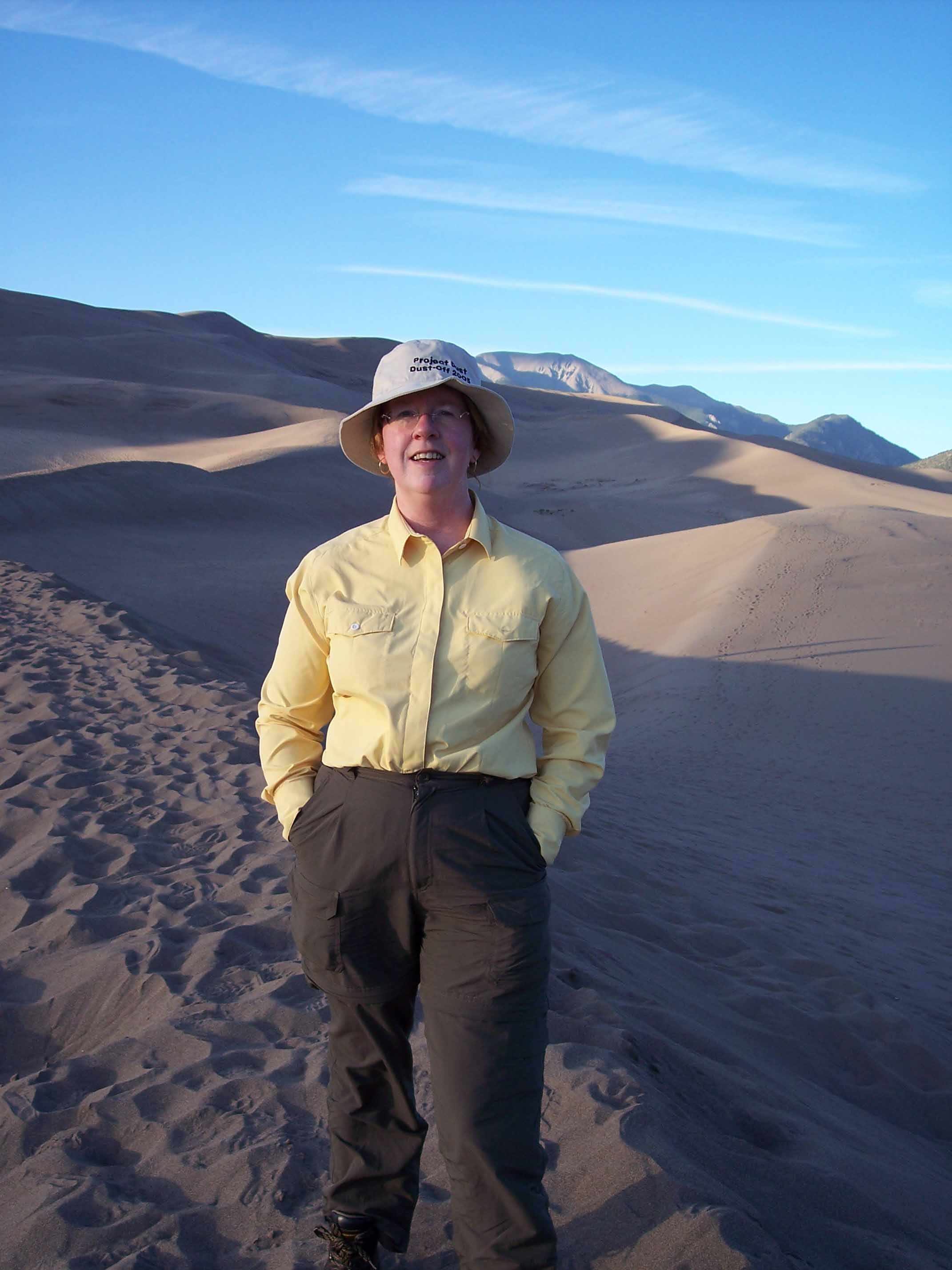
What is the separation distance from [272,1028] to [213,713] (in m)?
4.24

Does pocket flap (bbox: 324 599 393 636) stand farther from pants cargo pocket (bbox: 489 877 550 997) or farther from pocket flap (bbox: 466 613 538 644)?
pants cargo pocket (bbox: 489 877 550 997)

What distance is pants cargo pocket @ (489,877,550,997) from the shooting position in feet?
6.39

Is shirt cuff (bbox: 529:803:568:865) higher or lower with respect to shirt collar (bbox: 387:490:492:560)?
lower

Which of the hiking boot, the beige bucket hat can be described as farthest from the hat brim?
the hiking boot

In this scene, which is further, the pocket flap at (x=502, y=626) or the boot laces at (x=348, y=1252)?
the boot laces at (x=348, y=1252)

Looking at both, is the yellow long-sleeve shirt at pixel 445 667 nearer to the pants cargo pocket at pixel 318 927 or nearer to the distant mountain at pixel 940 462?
the pants cargo pocket at pixel 318 927

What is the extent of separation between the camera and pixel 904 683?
1089cm

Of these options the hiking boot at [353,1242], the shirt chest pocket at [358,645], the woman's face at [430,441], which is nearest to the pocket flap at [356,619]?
the shirt chest pocket at [358,645]

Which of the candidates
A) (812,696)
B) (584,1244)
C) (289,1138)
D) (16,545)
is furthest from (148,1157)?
(16,545)

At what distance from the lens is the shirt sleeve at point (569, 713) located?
2105mm

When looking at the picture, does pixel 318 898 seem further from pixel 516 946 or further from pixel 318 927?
pixel 516 946

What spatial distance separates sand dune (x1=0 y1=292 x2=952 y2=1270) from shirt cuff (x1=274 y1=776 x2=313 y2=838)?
1036 mm

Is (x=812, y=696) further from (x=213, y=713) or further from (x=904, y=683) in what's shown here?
(x=213, y=713)

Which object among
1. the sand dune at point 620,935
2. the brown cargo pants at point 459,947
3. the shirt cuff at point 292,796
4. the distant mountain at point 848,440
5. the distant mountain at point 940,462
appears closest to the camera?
the brown cargo pants at point 459,947
